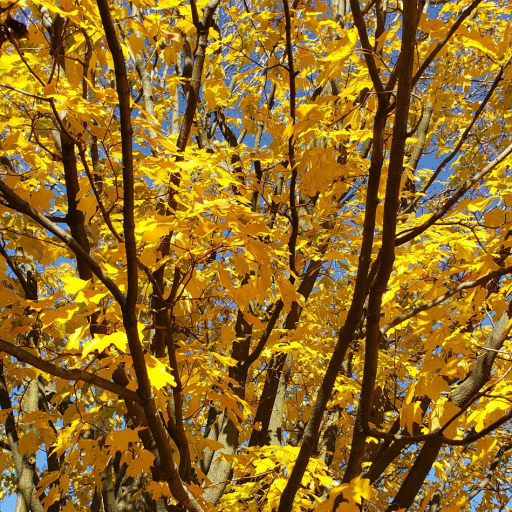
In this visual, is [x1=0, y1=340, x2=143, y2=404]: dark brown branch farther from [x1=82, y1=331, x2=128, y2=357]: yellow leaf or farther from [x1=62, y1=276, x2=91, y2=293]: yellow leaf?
[x1=62, y1=276, x2=91, y2=293]: yellow leaf

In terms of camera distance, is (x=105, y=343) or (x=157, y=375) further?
(x=157, y=375)

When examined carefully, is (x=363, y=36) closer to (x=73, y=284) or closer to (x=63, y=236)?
(x=63, y=236)

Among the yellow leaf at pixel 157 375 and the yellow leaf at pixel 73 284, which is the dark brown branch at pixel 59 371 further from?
the yellow leaf at pixel 73 284

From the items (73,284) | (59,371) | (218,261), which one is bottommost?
(59,371)

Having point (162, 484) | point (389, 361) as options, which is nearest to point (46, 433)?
point (162, 484)

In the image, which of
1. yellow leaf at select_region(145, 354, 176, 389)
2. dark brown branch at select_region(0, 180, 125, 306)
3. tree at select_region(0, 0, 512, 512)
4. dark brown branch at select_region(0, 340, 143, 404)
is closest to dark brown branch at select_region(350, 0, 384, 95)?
tree at select_region(0, 0, 512, 512)

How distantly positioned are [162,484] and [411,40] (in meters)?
2.16

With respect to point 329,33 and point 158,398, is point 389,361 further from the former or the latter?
point 329,33

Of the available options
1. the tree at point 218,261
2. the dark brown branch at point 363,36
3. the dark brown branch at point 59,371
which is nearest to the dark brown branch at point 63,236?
the tree at point 218,261

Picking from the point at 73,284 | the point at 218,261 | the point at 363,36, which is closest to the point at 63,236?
the point at 73,284

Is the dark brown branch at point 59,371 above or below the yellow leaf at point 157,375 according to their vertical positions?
below

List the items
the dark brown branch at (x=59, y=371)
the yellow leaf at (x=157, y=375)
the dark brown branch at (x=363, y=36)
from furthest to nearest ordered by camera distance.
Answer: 1. the yellow leaf at (x=157, y=375)
2. the dark brown branch at (x=363, y=36)
3. the dark brown branch at (x=59, y=371)

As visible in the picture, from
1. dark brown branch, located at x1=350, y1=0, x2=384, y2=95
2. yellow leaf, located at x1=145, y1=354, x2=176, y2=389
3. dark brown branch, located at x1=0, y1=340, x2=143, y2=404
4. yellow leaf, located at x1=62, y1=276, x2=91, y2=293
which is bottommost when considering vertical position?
dark brown branch, located at x1=0, y1=340, x2=143, y2=404

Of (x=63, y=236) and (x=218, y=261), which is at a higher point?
(x=218, y=261)
